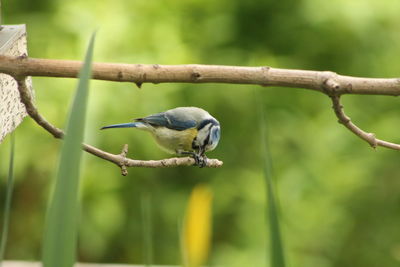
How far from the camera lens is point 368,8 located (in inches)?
90.4

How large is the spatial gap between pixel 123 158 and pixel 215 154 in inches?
51.3

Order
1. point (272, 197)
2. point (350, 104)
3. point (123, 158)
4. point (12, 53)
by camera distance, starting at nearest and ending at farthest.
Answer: point (272, 197) < point (123, 158) < point (12, 53) < point (350, 104)

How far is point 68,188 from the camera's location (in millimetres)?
569

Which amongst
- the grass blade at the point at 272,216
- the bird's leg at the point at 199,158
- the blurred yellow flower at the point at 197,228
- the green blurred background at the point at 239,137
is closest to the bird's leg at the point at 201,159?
the bird's leg at the point at 199,158

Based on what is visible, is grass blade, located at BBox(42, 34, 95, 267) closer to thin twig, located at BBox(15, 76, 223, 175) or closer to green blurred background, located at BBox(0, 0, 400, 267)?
thin twig, located at BBox(15, 76, 223, 175)

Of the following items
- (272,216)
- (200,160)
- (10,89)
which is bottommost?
(272,216)

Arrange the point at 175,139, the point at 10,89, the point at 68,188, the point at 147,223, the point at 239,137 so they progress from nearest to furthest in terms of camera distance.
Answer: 1. the point at 68,188
2. the point at 147,223
3. the point at 175,139
4. the point at 10,89
5. the point at 239,137

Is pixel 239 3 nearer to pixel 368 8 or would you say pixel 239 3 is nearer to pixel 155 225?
pixel 368 8

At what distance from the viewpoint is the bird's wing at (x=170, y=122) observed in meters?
1.01

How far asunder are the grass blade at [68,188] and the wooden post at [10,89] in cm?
51

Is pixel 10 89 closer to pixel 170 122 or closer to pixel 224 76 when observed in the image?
pixel 170 122

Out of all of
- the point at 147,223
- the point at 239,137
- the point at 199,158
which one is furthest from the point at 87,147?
the point at 239,137

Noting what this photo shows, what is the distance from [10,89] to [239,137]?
1191 mm

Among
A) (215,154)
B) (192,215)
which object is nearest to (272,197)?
(192,215)
